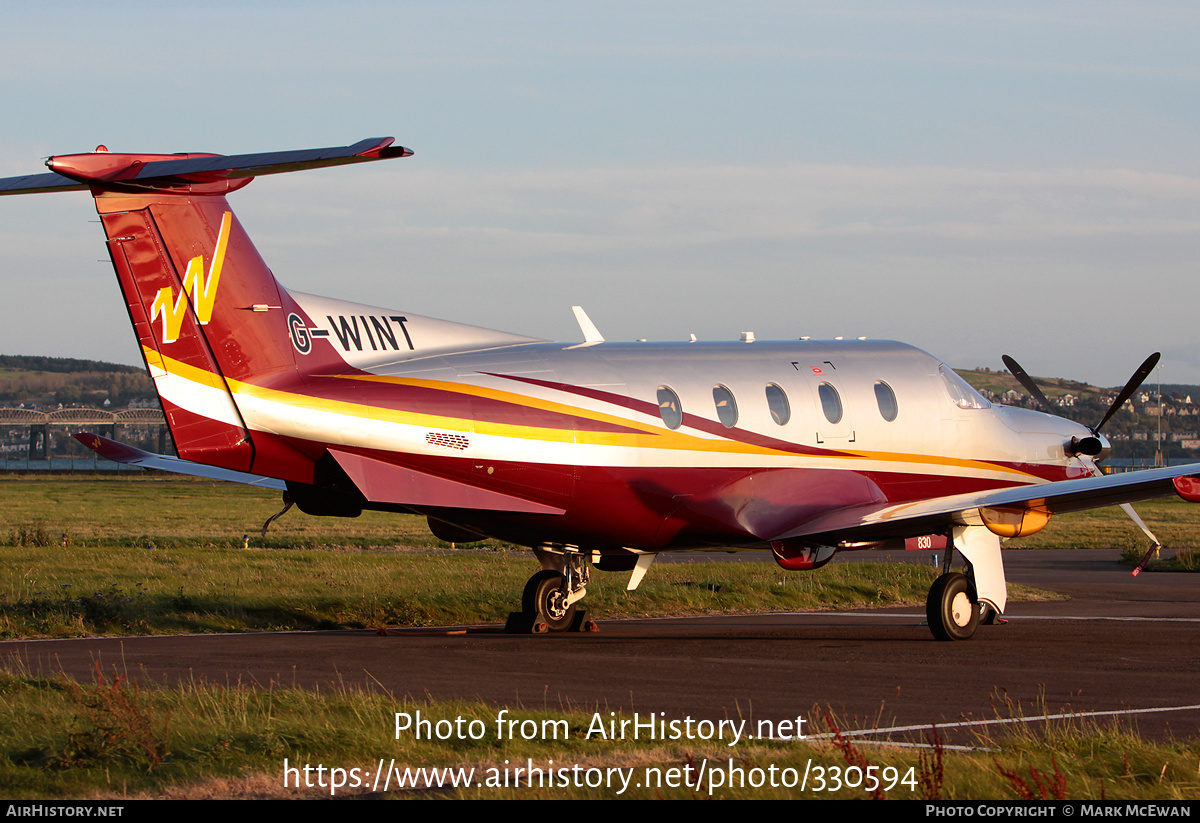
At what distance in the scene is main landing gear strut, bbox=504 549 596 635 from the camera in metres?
20.8

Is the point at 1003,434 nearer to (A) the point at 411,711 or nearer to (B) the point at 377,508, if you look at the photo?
(B) the point at 377,508

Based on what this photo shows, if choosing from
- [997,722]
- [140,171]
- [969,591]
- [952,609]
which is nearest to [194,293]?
[140,171]

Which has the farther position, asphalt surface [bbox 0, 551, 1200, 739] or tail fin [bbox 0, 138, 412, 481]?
tail fin [bbox 0, 138, 412, 481]

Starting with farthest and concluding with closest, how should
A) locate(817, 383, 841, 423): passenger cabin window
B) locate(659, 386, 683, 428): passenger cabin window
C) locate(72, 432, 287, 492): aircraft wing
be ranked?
locate(72, 432, 287, 492): aircraft wing < locate(817, 383, 841, 423): passenger cabin window < locate(659, 386, 683, 428): passenger cabin window

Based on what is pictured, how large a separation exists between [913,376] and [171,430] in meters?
11.9

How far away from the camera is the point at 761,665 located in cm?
1647

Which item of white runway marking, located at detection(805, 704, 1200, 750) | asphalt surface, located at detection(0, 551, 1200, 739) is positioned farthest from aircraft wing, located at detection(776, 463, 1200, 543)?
white runway marking, located at detection(805, 704, 1200, 750)

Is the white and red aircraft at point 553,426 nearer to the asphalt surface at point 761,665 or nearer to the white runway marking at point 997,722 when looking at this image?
the asphalt surface at point 761,665

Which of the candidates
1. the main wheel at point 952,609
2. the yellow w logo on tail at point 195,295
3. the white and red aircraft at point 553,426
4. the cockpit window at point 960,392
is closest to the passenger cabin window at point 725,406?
the white and red aircraft at point 553,426

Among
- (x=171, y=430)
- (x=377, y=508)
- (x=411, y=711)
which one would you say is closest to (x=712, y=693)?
(x=411, y=711)

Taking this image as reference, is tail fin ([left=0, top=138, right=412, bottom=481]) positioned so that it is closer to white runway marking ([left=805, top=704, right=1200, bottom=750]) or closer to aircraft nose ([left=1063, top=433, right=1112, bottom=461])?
white runway marking ([left=805, top=704, right=1200, bottom=750])

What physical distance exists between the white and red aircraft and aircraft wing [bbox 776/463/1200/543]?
51 millimetres

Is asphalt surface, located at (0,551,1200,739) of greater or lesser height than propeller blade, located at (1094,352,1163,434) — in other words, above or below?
below

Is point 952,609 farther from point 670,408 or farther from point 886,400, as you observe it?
point 670,408
